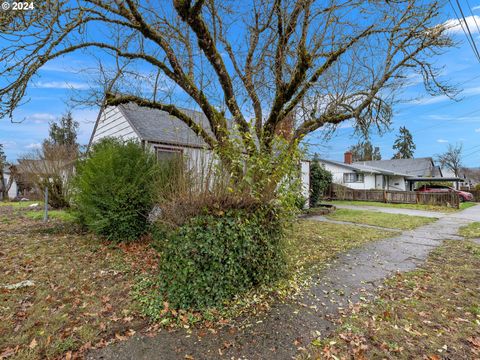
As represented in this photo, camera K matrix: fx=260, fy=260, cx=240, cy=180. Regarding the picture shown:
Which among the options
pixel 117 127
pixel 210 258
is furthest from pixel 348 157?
pixel 210 258

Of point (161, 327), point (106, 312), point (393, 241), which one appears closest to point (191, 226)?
point (161, 327)

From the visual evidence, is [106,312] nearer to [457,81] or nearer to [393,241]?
[393,241]

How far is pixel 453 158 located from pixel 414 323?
185 ft

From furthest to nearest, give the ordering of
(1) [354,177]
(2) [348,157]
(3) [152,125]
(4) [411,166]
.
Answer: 1. (4) [411,166]
2. (2) [348,157]
3. (1) [354,177]
4. (3) [152,125]

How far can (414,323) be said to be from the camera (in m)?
3.28

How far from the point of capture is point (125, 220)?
6176 millimetres

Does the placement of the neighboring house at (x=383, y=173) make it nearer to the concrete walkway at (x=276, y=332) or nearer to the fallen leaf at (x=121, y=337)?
the concrete walkway at (x=276, y=332)

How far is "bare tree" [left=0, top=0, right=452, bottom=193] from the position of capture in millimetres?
5008

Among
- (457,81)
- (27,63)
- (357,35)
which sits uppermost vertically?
(357,35)

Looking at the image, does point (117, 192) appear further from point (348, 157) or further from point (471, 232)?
point (348, 157)

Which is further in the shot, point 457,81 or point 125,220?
point 457,81

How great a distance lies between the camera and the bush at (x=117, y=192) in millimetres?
6062

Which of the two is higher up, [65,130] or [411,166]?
[65,130]

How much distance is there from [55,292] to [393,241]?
8.32 m
